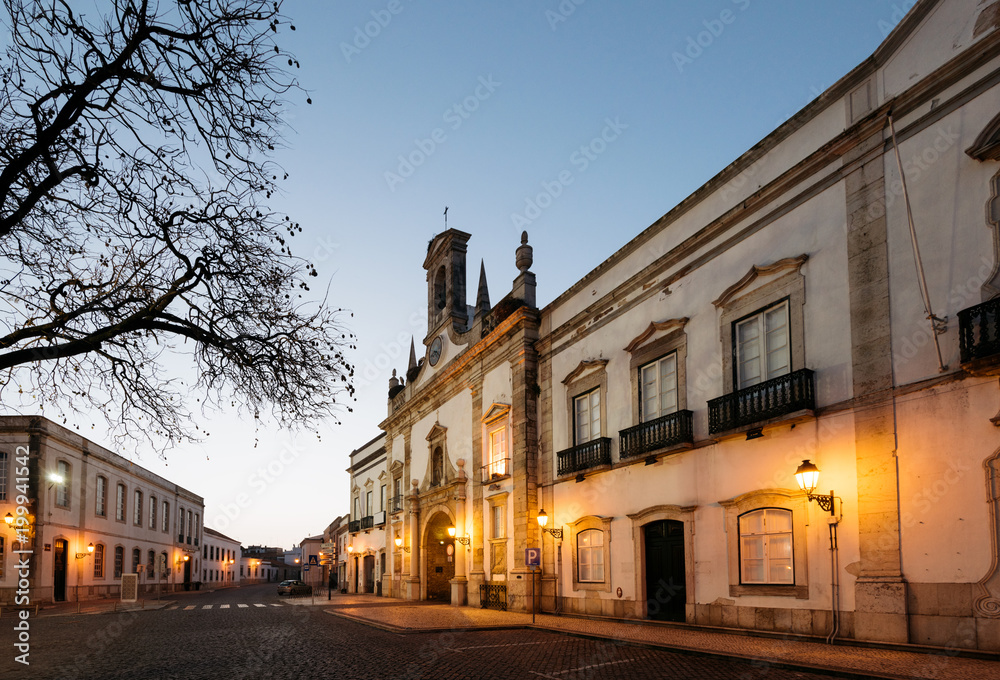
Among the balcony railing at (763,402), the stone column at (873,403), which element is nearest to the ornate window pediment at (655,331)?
the balcony railing at (763,402)

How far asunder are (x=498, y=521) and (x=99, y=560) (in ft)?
87.9

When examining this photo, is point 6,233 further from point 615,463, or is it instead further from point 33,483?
point 33,483

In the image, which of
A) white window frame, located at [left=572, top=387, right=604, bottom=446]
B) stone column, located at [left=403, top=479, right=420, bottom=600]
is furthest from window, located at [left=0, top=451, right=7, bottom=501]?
white window frame, located at [left=572, top=387, right=604, bottom=446]

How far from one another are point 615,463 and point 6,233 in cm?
1345

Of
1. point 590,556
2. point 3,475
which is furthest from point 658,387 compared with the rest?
point 3,475

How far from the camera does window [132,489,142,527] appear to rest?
149ft

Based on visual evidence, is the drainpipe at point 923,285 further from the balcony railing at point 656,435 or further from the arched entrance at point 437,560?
the arched entrance at point 437,560

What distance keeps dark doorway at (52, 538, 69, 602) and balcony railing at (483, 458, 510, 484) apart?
21.9 meters

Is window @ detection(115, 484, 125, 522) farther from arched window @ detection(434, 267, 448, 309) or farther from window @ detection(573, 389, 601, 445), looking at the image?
window @ detection(573, 389, 601, 445)

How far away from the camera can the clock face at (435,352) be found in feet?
96.4

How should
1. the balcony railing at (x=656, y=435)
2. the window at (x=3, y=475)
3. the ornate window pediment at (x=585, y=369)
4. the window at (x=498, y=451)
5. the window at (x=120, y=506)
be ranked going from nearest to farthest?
the balcony railing at (x=656, y=435) < the ornate window pediment at (x=585, y=369) < the window at (x=498, y=451) < the window at (x=3, y=475) < the window at (x=120, y=506)

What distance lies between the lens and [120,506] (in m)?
42.9

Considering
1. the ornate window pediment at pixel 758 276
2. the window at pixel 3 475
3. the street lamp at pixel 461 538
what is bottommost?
the street lamp at pixel 461 538

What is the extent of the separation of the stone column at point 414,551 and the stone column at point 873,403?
20.8 meters
